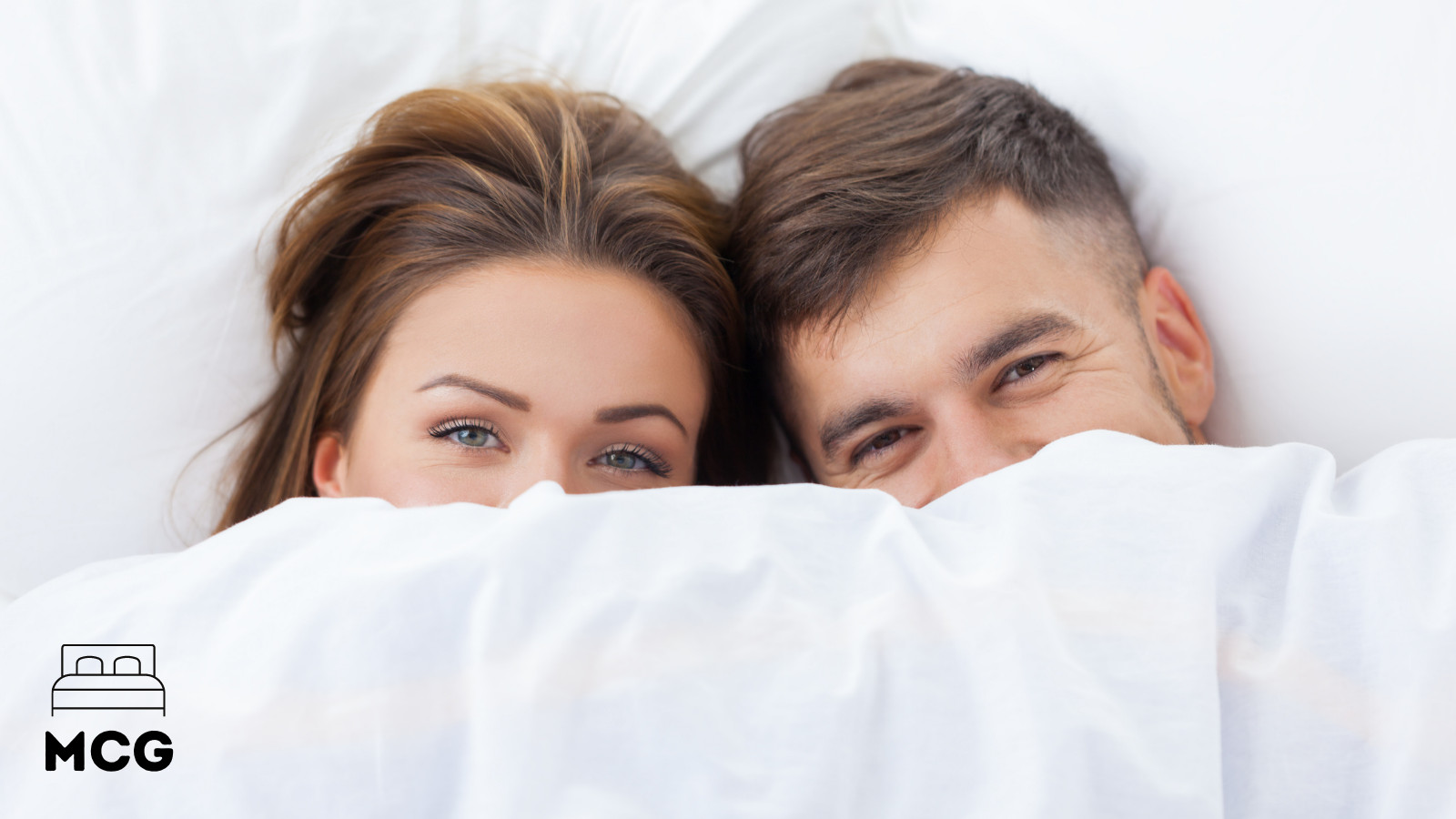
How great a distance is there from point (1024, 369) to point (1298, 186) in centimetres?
38

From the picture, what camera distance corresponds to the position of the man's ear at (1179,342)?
3.73 feet

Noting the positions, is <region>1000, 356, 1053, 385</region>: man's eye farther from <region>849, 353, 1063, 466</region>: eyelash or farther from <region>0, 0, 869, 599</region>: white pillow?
<region>0, 0, 869, 599</region>: white pillow

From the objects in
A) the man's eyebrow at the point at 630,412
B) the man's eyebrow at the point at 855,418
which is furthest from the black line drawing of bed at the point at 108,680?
the man's eyebrow at the point at 855,418

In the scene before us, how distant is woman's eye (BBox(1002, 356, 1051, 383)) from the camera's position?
1026mm

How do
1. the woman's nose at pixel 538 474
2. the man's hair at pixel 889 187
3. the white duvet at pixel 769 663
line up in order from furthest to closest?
the man's hair at pixel 889 187 → the woman's nose at pixel 538 474 → the white duvet at pixel 769 663

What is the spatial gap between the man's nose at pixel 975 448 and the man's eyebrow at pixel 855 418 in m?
0.06

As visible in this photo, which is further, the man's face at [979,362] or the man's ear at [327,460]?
the man's ear at [327,460]

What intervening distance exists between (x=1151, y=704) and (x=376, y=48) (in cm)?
120

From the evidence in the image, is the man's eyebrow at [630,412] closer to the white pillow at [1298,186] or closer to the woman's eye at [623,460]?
the woman's eye at [623,460]

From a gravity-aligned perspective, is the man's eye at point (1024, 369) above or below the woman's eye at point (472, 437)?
below

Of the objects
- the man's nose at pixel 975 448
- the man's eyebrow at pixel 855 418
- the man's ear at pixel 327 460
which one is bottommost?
the man's nose at pixel 975 448

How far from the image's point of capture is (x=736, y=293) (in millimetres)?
1207

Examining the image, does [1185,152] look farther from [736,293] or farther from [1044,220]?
[736,293]

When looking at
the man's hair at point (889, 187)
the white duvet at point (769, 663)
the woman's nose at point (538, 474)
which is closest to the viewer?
the white duvet at point (769, 663)
